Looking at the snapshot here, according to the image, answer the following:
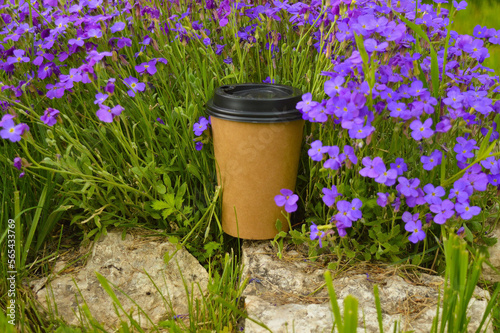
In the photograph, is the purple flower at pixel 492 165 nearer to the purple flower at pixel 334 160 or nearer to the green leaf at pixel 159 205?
the purple flower at pixel 334 160

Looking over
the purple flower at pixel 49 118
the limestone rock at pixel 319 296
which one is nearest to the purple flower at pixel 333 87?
the limestone rock at pixel 319 296

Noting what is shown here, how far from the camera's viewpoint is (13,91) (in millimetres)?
1675

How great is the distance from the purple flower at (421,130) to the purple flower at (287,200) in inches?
20.0

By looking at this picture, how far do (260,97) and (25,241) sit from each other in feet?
3.70

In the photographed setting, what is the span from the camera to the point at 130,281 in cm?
180

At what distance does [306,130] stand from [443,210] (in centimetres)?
69

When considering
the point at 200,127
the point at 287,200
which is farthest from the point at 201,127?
the point at 287,200

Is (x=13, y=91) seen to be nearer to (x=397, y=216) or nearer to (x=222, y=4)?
(x=222, y=4)

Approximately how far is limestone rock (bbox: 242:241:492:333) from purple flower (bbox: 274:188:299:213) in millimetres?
248

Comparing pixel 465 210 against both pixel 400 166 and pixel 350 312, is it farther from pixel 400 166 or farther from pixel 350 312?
pixel 350 312

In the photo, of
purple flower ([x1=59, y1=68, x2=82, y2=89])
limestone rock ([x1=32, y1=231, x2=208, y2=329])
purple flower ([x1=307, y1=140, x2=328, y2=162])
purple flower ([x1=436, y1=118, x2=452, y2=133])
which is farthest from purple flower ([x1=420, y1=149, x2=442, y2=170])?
purple flower ([x1=59, y1=68, x2=82, y2=89])

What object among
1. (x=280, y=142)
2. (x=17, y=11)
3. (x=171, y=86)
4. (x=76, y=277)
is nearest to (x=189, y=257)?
(x=76, y=277)

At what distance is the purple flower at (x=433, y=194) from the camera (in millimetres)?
1461

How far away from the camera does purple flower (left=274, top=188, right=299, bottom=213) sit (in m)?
1.70
